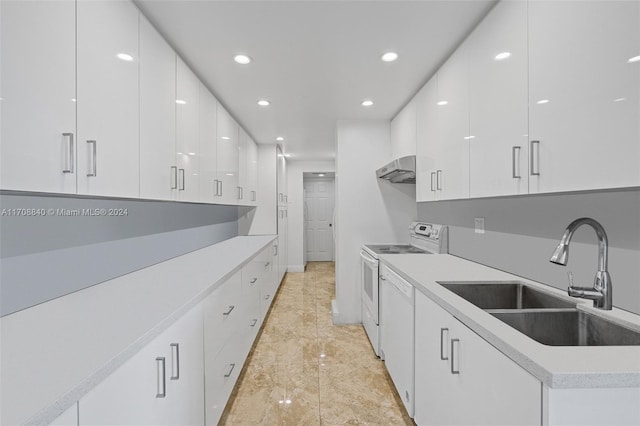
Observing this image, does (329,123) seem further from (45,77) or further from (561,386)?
(561,386)

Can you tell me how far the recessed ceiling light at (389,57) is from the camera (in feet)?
6.28

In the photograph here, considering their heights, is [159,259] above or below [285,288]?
above

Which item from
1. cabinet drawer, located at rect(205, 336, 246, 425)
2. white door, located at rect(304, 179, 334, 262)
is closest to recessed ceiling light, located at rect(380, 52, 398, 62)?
cabinet drawer, located at rect(205, 336, 246, 425)

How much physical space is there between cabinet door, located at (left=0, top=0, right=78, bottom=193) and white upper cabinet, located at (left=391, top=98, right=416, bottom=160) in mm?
2326

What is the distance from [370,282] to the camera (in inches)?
106

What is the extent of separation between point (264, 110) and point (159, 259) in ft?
5.76

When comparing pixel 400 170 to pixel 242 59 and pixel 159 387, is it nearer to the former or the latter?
pixel 242 59

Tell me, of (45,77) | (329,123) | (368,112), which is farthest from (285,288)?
(45,77)

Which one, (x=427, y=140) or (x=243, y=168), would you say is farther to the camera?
A: (x=243, y=168)

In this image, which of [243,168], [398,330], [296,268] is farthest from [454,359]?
[296,268]

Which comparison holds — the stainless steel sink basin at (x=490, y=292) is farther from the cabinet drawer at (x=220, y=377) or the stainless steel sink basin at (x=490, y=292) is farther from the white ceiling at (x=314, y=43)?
the white ceiling at (x=314, y=43)

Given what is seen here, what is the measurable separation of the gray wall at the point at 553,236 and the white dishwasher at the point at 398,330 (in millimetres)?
608

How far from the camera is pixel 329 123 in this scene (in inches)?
135

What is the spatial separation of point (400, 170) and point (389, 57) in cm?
101
